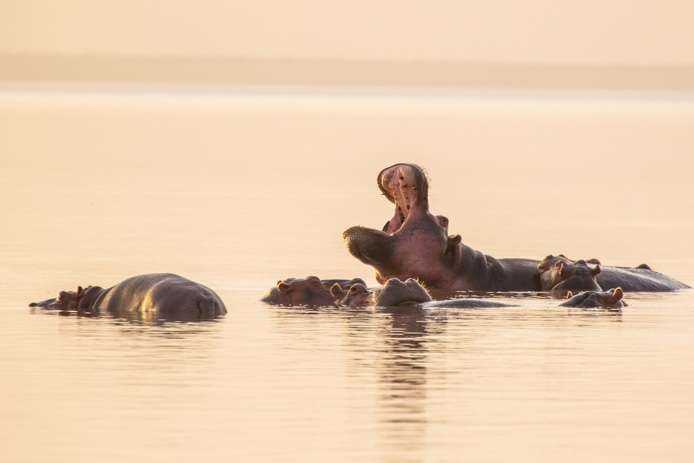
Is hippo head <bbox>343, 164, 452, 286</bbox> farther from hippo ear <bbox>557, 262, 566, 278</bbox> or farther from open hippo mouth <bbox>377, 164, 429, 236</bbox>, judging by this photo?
hippo ear <bbox>557, 262, 566, 278</bbox>

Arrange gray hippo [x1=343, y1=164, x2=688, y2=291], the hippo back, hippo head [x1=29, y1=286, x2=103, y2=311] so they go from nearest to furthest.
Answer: the hippo back, hippo head [x1=29, y1=286, x2=103, y2=311], gray hippo [x1=343, y1=164, x2=688, y2=291]

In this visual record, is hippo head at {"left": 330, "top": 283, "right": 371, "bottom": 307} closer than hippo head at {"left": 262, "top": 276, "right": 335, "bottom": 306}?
Yes

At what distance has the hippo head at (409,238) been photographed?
82.7 feet

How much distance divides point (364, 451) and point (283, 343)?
4916 mm

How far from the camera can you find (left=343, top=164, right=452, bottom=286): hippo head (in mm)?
25203

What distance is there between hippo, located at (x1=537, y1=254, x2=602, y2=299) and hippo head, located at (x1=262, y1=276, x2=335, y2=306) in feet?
7.99

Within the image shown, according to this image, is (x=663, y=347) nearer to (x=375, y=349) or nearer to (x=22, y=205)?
(x=375, y=349)

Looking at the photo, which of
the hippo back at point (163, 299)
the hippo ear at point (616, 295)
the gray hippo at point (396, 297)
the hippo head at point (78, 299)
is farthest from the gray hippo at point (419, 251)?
the hippo head at point (78, 299)

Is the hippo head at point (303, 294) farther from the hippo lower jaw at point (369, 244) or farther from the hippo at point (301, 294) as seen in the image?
the hippo lower jaw at point (369, 244)

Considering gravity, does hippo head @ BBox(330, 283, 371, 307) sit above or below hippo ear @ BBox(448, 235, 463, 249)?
below

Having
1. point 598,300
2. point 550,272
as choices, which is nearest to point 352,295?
point 598,300

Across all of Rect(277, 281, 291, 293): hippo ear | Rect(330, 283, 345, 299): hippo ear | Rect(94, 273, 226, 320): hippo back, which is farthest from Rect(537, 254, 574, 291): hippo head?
Rect(94, 273, 226, 320): hippo back

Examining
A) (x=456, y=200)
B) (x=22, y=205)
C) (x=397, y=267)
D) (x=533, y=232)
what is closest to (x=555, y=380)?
(x=397, y=267)

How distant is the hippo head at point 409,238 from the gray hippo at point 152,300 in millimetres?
2347
